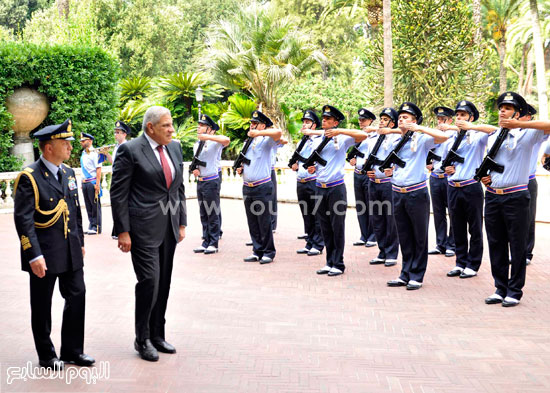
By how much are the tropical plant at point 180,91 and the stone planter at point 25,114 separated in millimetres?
7295

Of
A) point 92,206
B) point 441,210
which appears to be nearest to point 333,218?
point 441,210

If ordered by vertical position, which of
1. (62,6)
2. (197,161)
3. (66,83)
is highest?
(62,6)

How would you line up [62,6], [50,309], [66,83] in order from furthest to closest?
[62,6]
[66,83]
[50,309]

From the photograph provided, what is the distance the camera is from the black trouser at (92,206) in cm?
1222

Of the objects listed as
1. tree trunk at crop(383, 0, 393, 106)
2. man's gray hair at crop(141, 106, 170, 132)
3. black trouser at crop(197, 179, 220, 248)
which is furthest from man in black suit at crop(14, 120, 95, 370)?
tree trunk at crop(383, 0, 393, 106)

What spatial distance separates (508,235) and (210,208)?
5.04 metres

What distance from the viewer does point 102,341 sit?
579 centimetres

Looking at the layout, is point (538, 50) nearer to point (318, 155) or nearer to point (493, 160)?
point (318, 155)

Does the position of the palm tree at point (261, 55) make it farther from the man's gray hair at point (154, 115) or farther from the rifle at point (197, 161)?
the man's gray hair at point (154, 115)

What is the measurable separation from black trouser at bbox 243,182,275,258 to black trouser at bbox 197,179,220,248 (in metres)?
0.87

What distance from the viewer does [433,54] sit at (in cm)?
2153

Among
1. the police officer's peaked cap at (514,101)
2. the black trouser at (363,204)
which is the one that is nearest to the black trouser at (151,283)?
the police officer's peaked cap at (514,101)

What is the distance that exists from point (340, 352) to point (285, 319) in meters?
1.15

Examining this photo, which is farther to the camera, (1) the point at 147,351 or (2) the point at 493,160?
(2) the point at 493,160
